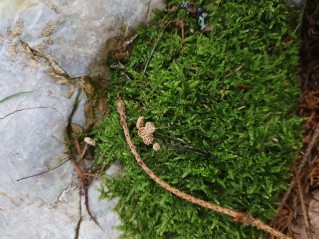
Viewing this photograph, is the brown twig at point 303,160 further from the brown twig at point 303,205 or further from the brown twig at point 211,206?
the brown twig at point 211,206

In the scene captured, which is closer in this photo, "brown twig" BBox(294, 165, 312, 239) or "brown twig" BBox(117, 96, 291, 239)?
"brown twig" BBox(117, 96, 291, 239)

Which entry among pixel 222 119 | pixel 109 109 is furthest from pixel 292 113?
pixel 109 109

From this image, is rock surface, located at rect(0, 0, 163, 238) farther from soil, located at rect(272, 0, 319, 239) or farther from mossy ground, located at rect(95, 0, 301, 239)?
soil, located at rect(272, 0, 319, 239)

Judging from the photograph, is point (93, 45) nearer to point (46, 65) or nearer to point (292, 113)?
point (46, 65)

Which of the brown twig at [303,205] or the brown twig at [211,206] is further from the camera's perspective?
the brown twig at [303,205]

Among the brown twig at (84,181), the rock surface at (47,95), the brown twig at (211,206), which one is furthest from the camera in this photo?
the brown twig at (84,181)

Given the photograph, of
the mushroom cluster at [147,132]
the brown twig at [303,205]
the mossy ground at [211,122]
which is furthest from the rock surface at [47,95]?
the brown twig at [303,205]

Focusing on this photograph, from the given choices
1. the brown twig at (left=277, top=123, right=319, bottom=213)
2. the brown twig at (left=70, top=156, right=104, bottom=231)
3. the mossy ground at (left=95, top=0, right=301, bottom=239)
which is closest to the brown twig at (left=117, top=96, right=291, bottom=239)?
the mossy ground at (left=95, top=0, right=301, bottom=239)
